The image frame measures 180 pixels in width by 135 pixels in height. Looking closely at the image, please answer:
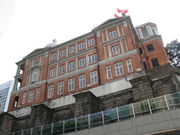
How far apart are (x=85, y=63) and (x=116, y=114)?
58.9 feet

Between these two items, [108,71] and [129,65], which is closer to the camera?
[129,65]

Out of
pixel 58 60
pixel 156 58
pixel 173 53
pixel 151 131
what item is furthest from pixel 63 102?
pixel 173 53

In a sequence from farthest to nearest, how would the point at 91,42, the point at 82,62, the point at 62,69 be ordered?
the point at 91,42, the point at 62,69, the point at 82,62

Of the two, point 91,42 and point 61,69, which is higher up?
point 91,42

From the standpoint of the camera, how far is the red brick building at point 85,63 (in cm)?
2956

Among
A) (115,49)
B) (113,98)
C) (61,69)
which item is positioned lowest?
(113,98)

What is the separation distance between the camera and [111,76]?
2898 centimetres

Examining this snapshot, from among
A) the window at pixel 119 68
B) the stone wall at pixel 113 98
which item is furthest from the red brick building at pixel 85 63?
the stone wall at pixel 113 98

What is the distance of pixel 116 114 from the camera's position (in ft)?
55.3

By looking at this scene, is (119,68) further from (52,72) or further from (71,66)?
(52,72)

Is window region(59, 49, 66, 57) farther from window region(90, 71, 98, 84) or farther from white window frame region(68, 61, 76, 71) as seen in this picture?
window region(90, 71, 98, 84)

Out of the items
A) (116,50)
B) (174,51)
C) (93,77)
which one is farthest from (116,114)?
(174,51)

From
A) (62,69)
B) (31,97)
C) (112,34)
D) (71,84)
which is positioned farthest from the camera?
(62,69)

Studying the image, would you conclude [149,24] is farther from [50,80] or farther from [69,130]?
[69,130]
